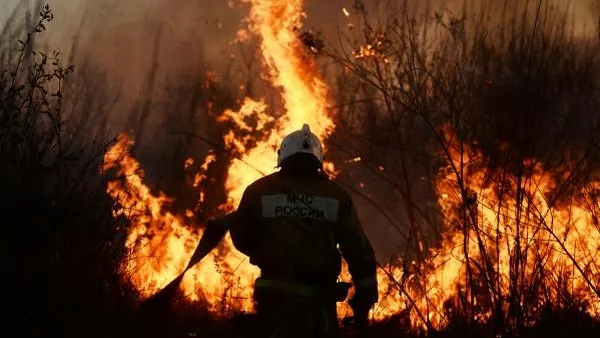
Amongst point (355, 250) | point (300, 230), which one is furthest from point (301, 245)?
point (355, 250)

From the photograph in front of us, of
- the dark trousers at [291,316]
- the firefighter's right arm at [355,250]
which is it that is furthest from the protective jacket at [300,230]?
the dark trousers at [291,316]

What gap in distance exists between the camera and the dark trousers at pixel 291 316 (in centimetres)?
457

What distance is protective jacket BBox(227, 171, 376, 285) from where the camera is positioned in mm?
4625

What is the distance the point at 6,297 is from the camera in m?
6.12

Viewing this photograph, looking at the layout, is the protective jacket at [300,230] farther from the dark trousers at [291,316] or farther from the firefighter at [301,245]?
the dark trousers at [291,316]

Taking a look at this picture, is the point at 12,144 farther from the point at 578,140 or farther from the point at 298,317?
the point at 578,140

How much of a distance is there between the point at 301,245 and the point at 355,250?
44 cm

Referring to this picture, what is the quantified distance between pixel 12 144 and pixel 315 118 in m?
5.25

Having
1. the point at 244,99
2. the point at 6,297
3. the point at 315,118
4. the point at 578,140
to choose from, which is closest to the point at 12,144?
the point at 6,297

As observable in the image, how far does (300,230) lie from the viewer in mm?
4676

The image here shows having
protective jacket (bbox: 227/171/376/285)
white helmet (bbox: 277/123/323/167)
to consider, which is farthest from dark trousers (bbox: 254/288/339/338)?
white helmet (bbox: 277/123/323/167)

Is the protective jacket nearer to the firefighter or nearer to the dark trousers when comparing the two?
the firefighter

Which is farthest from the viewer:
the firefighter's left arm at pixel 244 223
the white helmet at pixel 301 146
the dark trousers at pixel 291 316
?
the white helmet at pixel 301 146

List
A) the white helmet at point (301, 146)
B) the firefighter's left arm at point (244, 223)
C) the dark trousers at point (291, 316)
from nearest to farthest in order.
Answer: the dark trousers at point (291, 316) < the firefighter's left arm at point (244, 223) < the white helmet at point (301, 146)
